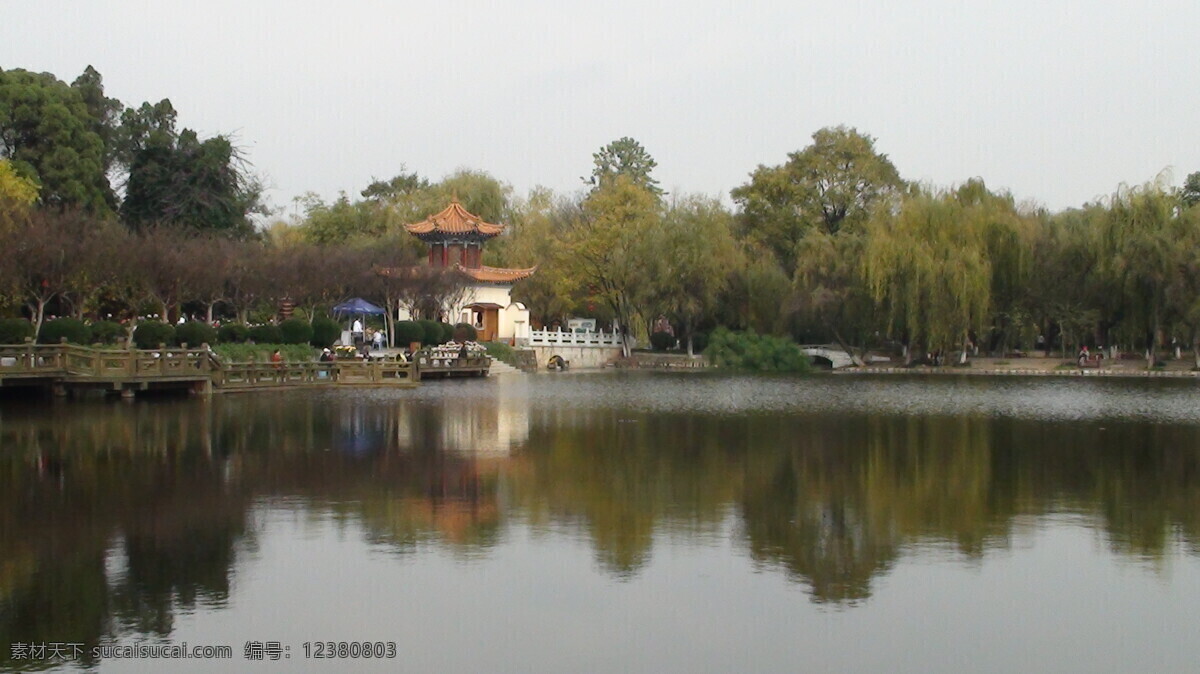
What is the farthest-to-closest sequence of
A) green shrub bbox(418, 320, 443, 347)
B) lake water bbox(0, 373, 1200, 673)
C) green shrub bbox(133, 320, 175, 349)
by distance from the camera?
green shrub bbox(418, 320, 443, 347), green shrub bbox(133, 320, 175, 349), lake water bbox(0, 373, 1200, 673)

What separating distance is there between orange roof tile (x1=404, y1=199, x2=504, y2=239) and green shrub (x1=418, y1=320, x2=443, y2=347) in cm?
668

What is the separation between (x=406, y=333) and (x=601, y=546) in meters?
31.0

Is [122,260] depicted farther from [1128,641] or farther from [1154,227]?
[1154,227]

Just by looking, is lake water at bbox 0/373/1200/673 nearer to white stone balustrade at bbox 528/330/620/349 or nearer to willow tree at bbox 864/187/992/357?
willow tree at bbox 864/187/992/357

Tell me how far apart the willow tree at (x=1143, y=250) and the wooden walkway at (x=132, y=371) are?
24342mm

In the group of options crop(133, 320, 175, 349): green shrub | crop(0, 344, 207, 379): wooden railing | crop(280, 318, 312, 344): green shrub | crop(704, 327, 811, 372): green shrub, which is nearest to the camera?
crop(0, 344, 207, 379): wooden railing

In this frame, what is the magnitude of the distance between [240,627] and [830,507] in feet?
21.2

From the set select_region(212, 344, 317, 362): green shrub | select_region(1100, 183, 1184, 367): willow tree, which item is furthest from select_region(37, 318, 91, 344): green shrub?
select_region(1100, 183, 1184, 367): willow tree

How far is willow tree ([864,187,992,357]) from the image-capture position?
3906cm

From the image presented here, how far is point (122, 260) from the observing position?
29188 mm

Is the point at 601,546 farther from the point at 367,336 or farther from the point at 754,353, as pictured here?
the point at 367,336

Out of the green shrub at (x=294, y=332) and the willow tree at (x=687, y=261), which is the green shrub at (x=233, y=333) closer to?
the green shrub at (x=294, y=332)

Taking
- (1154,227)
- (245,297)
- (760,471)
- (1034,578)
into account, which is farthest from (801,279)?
(1034,578)

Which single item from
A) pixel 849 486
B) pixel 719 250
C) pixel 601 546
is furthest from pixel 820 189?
pixel 601 546
